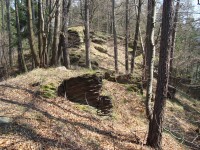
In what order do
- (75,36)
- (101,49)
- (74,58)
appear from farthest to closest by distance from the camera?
(101,49)
(75,36)
(74,58)

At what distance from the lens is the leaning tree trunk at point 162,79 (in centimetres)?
954

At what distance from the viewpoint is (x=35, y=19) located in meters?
27.4

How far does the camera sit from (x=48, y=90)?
12047mm

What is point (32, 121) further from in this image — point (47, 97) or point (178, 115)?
point (178, 115)

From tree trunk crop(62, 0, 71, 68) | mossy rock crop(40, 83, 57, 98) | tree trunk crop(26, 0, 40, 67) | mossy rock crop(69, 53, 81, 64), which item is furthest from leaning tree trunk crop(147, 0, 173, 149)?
mossy rock crop(69, 53, 81, 64)

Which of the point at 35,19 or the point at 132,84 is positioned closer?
the point at 132,84

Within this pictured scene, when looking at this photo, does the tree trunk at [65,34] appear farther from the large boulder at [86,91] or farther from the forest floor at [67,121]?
the large boulder at [86,91]

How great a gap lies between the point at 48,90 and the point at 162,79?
16.1 ft

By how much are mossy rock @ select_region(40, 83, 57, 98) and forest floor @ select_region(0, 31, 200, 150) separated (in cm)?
10

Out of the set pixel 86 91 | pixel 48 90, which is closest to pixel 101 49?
pixel 86 91

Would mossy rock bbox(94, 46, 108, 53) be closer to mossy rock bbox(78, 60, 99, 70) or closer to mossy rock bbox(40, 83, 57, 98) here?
mossy rock bbox(78, 60, 99, 70)

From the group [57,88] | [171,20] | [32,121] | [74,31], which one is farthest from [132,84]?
[74,31]

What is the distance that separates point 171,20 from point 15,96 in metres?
6.51

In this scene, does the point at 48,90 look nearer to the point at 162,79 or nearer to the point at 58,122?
the point at 58,122
